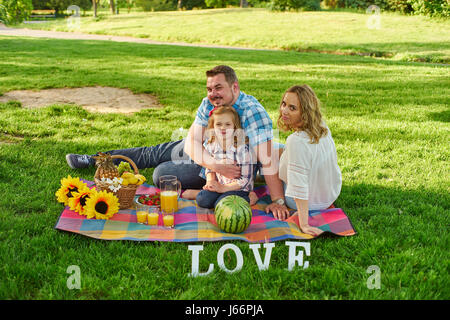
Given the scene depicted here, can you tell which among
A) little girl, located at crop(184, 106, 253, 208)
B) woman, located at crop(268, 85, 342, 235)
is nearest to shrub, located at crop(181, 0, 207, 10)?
little girl, located at crop(184, 106, 253, 208)

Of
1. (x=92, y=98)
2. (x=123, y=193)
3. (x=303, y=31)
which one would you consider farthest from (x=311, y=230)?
(x=303, y=31)

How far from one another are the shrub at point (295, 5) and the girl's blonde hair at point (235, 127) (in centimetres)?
3475

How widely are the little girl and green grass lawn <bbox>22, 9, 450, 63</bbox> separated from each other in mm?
14166

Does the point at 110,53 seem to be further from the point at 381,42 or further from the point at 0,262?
the point at 0,262

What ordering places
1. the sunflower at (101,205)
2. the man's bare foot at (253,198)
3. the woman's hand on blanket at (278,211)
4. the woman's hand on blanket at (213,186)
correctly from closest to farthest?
the sunflower at (101,205) < the woman's hand on blanket at (278,211) < the woman's hand on blanket at (213,186) < the man's bare foot at (253,198)

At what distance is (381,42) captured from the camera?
19672 millimetres

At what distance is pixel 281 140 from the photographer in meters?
6.29

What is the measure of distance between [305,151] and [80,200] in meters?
2.10

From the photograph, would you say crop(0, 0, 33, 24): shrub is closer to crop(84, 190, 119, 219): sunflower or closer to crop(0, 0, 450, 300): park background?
crop(0, 0, 450, 300): park background

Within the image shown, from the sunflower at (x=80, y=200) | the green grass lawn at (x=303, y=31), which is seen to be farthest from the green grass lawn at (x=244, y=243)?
the green grass lawn at (x=303, y=31)

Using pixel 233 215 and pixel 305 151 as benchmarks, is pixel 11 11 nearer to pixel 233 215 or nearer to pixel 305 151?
pixel 233 215

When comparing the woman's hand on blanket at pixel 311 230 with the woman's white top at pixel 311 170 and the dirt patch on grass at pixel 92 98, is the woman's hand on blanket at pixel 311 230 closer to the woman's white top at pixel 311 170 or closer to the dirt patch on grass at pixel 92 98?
the woman's white top at pixel 311 170

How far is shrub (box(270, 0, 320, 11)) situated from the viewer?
118 ft

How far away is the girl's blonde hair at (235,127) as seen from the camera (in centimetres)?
401
